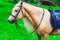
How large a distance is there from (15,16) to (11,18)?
4.4 inches

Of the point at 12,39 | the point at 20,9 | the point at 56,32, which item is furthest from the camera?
the point at 12,39

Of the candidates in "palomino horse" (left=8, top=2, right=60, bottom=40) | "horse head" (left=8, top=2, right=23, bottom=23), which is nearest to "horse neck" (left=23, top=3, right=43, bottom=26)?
"palomino horse" (left=8, top=2, right=60, bottom=40)

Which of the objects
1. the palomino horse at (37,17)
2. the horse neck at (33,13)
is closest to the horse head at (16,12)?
the palomino horse at (37,17)

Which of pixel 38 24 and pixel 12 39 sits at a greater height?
pixel 38 24

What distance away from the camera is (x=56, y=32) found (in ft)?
20.6

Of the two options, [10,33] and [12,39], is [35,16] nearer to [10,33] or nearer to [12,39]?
[12,39]

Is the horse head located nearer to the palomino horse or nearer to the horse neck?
the palomino horse

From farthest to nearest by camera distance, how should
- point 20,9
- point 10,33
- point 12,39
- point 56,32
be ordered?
→ point 10,33 → point 12,39 → point 56,32 → point 20,9

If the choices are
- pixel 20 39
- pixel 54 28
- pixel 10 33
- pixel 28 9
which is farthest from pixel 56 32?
pixel 10 33

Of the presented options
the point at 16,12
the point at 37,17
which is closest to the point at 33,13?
the point at 37,17

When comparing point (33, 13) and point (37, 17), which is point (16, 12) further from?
point (37, 17)

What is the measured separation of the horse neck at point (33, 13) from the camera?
5.93m

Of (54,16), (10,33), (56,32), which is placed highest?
(54,16)

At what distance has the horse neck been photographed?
593cm
